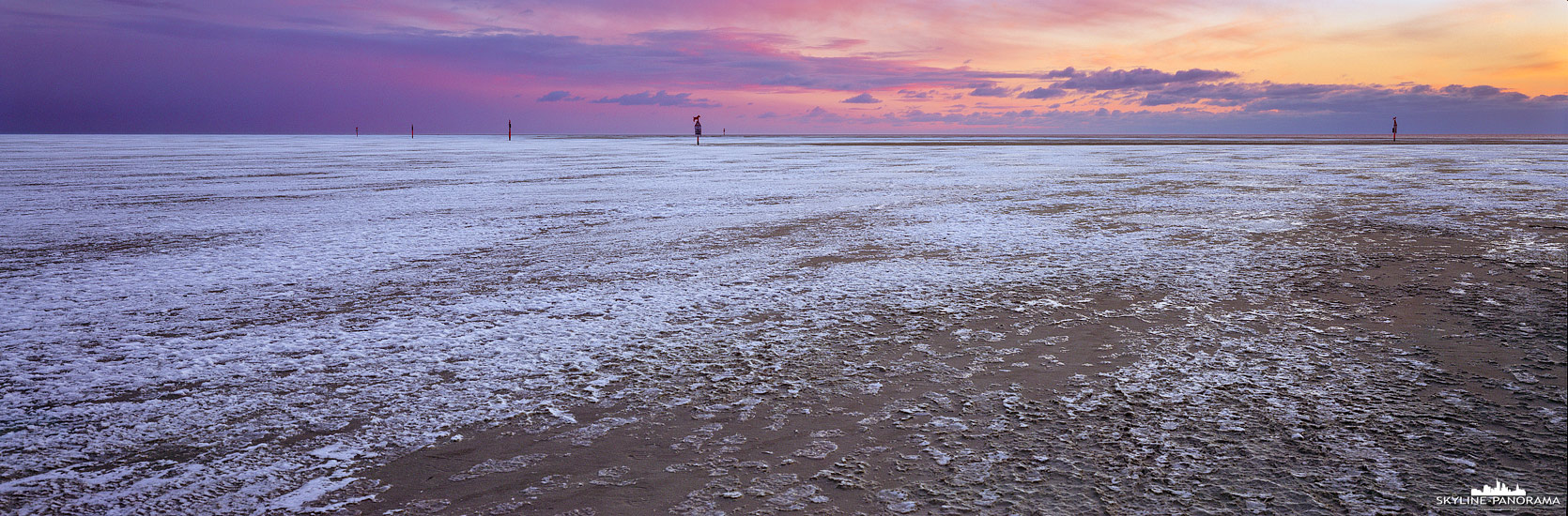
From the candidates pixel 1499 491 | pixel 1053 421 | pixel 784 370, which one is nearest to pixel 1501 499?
pixel 1499 491

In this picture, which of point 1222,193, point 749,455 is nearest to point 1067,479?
point 749,455

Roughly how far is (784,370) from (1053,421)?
1.10 metres

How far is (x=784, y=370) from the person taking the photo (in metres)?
3.44

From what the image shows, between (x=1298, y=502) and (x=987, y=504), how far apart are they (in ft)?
2.66

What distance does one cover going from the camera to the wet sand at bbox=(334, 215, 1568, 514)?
228cm

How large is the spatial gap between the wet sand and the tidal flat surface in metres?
0.01

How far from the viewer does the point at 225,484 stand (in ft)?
7.82

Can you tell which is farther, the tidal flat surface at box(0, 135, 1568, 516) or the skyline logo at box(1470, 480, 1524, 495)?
the tidal flat surface at box(0, 135, 1568, 516)

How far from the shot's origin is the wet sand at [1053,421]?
7.49 feet

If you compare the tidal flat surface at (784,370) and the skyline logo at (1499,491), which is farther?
the tidal flat surface at (784,370)

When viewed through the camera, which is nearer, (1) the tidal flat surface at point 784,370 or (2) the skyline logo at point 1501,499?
(2) the skyline logo at point 1501,499

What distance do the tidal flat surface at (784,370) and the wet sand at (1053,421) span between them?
14 mm

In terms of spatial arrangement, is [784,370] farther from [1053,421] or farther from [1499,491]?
[1499,491]

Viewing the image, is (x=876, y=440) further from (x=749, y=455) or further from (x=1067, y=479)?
(x=1067, y=479)
